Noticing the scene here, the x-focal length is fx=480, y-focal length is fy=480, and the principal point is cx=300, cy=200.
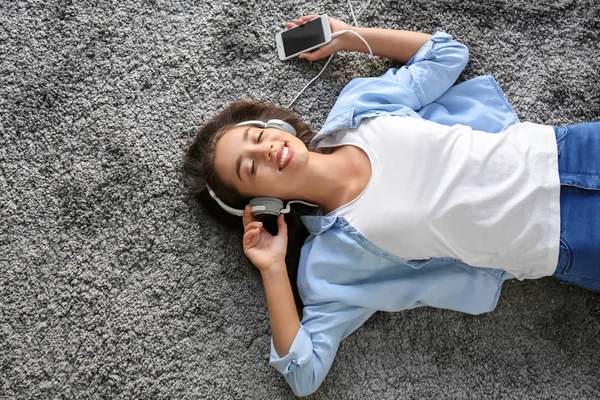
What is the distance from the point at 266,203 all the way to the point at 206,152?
0.56 ft

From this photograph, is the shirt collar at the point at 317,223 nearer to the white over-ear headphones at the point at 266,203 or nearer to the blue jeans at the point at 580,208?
the white over-ear headphones at the point at 266,203

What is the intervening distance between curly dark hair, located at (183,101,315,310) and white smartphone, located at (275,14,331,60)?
6.2 inches

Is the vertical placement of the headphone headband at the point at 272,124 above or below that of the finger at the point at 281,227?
above

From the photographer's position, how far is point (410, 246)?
37.4 inches

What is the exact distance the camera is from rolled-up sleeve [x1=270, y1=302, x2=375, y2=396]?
0.94 m

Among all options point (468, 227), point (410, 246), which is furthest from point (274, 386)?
point (468, 227)

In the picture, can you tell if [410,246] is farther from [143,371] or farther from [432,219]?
[143,371]

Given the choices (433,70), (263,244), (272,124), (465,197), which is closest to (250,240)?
(263,244)

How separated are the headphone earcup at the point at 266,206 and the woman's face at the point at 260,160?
0.05 feet

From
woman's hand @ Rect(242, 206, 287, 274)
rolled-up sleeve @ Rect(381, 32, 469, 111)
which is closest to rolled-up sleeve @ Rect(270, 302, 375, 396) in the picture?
woman's hand @ Rect(242, 206, 287, 274)

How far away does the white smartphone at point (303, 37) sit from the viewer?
1120 mm

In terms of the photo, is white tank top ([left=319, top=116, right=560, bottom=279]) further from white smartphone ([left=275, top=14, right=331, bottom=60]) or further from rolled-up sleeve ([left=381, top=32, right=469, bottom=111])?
white smartphone ([left=275, top=14, right=331, bottom=60])

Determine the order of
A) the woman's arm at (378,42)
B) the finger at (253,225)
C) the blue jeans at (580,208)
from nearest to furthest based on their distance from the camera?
1. the blue jeans at (580,208)
2. the finger at (253,225)
3. the woman's arm at (378,42)

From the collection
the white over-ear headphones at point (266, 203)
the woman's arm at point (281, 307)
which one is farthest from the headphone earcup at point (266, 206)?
the woman's arm at point (281, 307)
